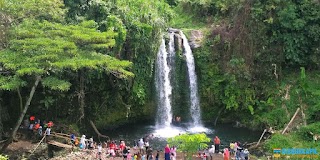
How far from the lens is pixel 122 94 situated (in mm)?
25797

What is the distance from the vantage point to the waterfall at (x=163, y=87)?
27516 mm

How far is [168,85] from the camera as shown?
27.7 meters

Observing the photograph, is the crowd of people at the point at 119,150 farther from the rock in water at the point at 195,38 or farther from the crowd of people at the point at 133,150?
the rock in water at the point at 195,38

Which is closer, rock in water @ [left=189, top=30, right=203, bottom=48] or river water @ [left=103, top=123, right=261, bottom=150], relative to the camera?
river water @ [left=103, top=123, right=261, bottom=150]

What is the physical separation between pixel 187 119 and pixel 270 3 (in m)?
9.82

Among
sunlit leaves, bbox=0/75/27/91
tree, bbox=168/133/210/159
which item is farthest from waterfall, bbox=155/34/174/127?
sunlit leaves, bbox=0/75/27/91

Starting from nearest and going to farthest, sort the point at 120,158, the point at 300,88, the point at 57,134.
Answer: the point at 120,158, the point at 57,134, the point at 300,88

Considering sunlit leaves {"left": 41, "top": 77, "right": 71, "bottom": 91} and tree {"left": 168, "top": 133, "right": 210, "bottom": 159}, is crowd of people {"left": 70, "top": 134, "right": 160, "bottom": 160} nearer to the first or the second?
tree {"left": 168, "top": 133, "right": 210, "bottom": 159}

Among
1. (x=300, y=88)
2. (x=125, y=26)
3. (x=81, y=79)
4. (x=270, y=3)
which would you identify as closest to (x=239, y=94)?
(x=300, y=88)

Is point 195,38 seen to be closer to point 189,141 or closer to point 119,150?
point 119,150

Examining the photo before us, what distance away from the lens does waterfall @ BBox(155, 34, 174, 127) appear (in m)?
27.5

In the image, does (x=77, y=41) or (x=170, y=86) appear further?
(x=170, y=86)

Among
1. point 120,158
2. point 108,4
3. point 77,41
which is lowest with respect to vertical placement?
point 120,158

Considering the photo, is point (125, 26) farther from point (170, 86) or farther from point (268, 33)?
point (268, 33)
